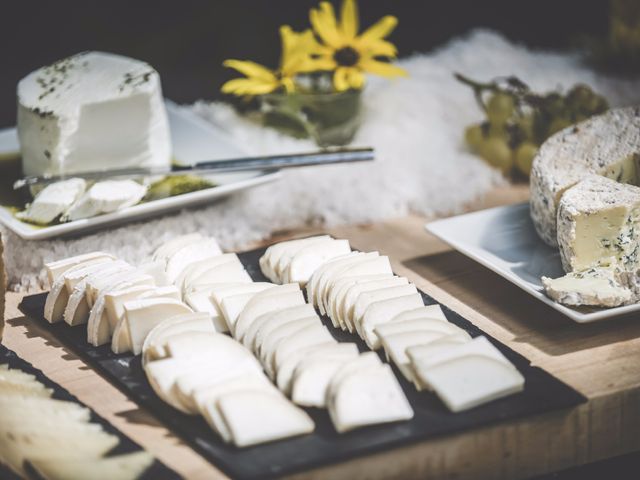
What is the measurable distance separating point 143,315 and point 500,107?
1068 mm

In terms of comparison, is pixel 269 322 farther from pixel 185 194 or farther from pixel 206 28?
pixel 206 28

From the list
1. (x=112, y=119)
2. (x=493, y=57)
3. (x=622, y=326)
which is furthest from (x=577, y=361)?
(x=493, y=57)

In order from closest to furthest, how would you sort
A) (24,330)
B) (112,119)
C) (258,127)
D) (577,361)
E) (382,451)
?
(382,451) < (577,361) < (24,330) < (112,119) < (258,127)

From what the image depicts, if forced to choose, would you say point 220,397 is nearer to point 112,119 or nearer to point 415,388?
point 415,388

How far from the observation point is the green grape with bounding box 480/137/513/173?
7.60 ft

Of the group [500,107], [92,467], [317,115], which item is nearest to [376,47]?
[317,115]

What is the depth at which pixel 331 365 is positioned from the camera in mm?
1379

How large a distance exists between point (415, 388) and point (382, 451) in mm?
150

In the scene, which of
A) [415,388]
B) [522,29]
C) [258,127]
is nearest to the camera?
[415,388]

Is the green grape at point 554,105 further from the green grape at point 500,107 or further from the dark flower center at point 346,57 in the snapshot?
the dark flower center at point 346,57

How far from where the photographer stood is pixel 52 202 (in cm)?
189

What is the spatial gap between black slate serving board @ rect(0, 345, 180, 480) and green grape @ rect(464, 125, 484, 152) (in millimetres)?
1207

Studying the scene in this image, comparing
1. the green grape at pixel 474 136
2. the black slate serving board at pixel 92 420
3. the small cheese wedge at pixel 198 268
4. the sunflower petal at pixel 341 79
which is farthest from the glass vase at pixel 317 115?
the black slate serving board at pixel 92 420

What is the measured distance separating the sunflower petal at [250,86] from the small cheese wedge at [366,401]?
41.1 inches
